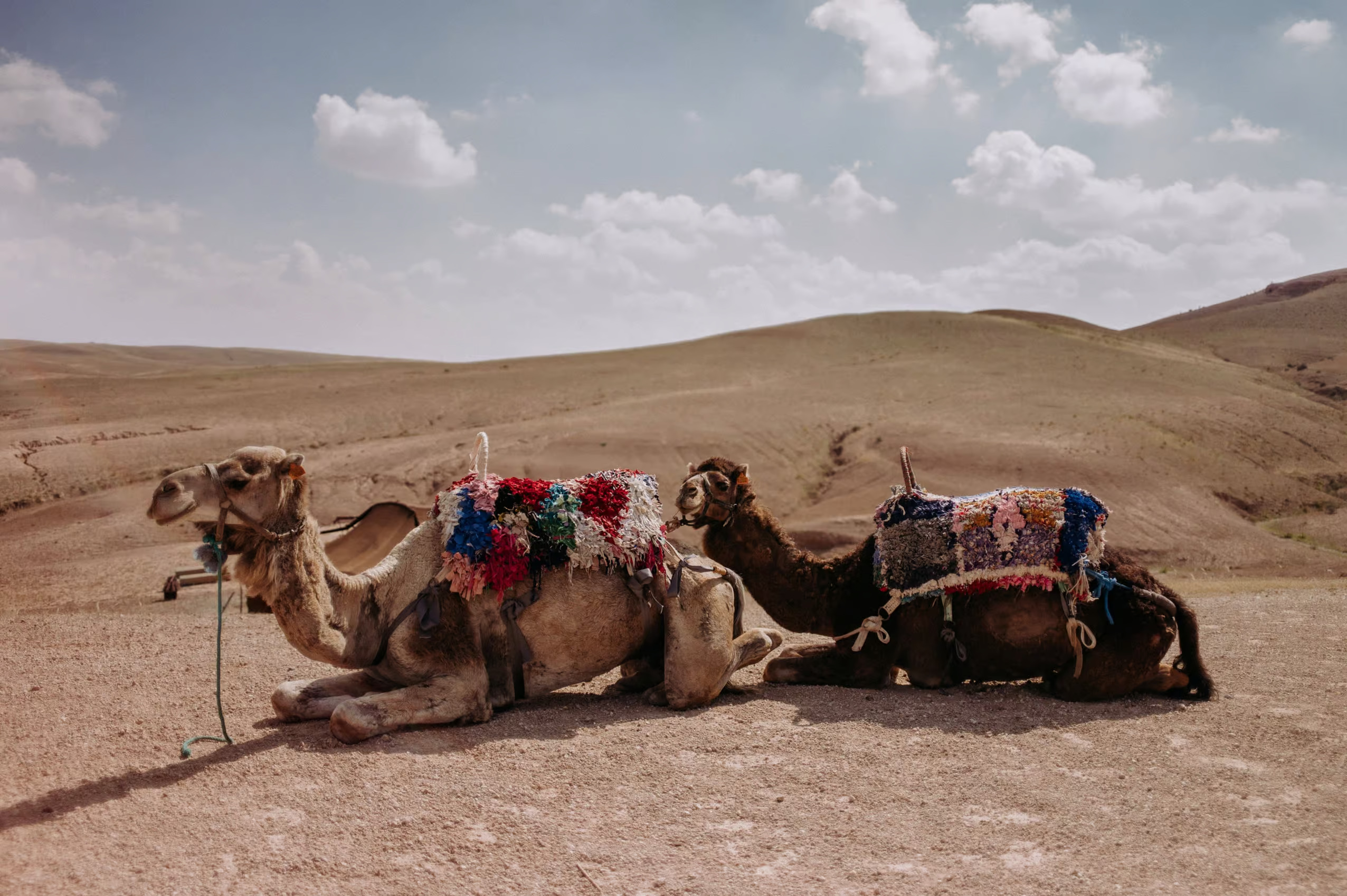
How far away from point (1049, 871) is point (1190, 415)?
33865mm

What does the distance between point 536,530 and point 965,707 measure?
340 centimetres

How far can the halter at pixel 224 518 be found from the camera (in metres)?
5.85

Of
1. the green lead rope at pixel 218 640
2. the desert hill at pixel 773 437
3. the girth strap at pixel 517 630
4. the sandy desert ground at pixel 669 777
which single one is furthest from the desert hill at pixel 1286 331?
the green lead rope at pixel 218 640

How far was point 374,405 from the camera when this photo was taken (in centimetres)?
4016

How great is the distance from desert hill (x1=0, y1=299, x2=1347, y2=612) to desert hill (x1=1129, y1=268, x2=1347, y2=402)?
21.0ft

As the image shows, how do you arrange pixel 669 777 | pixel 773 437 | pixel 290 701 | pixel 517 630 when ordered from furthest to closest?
pixel 773 437 < pixel 517 630 < pixel 290 701 < pixel 669 777

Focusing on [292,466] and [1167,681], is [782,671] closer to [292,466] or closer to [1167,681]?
[1167,681]

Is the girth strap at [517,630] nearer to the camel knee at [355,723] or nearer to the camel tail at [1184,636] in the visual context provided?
the camel knee at [355,723]

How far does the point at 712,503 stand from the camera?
800 centimetres

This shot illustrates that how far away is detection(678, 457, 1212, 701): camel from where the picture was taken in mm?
7508

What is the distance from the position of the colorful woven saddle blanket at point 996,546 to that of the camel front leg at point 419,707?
321 cm

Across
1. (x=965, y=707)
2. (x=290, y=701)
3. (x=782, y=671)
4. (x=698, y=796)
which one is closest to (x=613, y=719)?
(x=698, y=796)

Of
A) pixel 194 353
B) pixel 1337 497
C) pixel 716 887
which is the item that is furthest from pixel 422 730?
pixel 194 353

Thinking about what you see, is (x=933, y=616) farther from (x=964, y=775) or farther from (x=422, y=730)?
(x=422, y=730)
